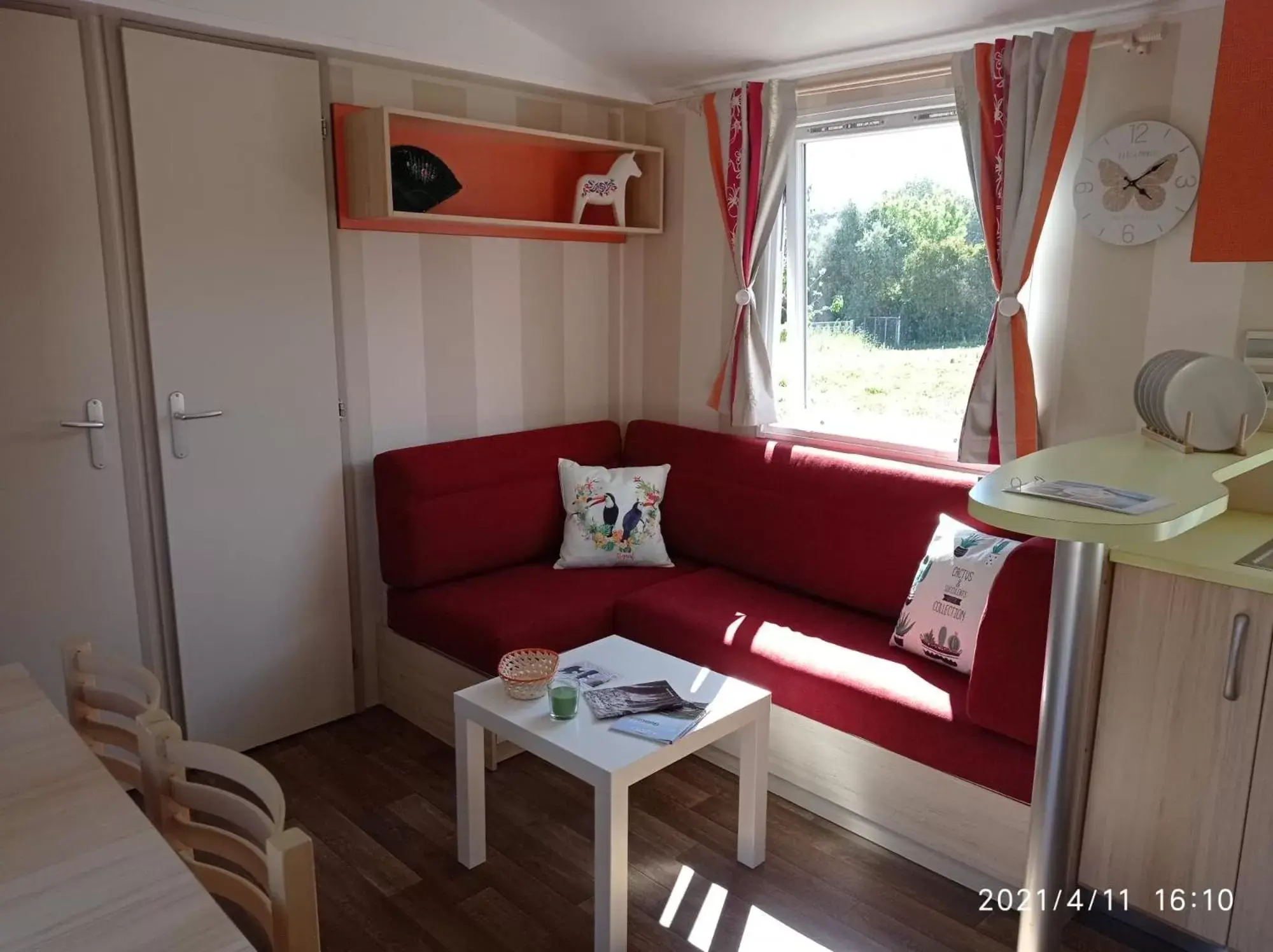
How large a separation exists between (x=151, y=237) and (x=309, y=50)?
769 millimetres

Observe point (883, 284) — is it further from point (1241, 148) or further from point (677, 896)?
point (677, 896)

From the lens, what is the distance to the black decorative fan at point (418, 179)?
121 inches

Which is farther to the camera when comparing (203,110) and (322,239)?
(322,239)

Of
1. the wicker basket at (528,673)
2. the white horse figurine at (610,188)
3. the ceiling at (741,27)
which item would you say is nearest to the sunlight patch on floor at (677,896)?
the wicker basket at (528,673)

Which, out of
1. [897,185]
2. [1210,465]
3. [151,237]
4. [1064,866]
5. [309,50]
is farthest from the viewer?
[897,185]

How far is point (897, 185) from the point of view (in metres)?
3.18

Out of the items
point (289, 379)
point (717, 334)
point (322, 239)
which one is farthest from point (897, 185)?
point (289, 379)

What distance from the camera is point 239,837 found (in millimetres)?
1431

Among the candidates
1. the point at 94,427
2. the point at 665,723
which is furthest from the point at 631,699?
the point at 94,427

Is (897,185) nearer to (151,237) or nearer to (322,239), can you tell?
(322,239)

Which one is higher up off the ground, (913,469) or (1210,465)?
(1210,465)

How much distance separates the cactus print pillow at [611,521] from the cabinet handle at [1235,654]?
1.85 metres

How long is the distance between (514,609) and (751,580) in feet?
2.77

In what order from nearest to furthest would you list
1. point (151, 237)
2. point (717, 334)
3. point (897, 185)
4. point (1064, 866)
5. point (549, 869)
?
1. point (1064, 866)
2. point (549, 869)
3. point (151, 237)
4. point (897, 185)
5. point (717, 334)
